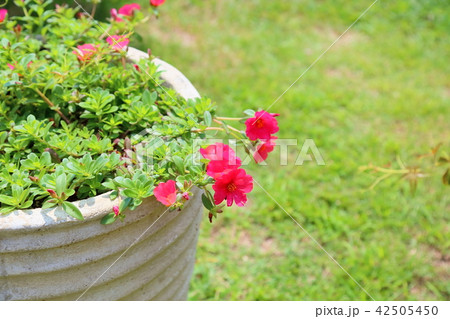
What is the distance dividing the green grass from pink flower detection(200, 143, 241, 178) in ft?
3.36

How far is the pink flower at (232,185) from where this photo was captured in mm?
1195

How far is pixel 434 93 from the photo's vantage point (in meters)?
3.21

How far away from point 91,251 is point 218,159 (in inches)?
13.9

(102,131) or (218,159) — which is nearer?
(218,159)

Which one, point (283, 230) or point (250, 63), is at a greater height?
point (250, 63)

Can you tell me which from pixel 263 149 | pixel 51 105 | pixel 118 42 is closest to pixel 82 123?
pixel 51 105

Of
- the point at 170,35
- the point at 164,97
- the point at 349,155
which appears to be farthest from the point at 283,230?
the point at 170,35

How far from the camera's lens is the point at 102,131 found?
1.42 m

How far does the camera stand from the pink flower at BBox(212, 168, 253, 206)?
1195 millimetres

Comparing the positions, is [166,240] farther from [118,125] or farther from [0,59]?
[0,59]

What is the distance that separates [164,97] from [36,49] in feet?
1.46
